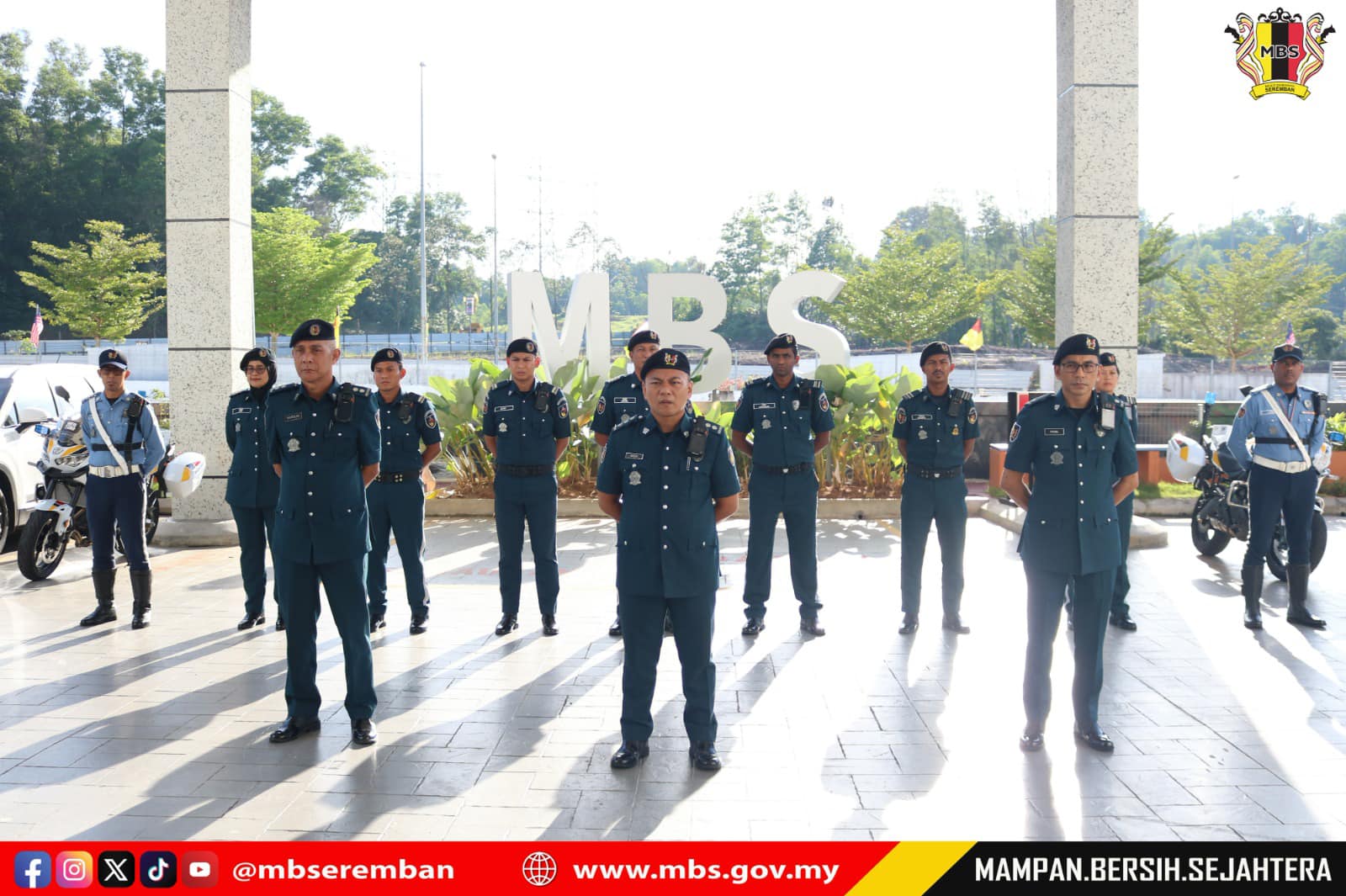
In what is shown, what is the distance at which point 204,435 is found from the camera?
1007 cm

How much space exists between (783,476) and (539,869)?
370 centimetres

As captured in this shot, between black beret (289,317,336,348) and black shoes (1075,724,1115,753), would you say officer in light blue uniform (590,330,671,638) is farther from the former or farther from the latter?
black shoes (1075,724,1115,753)

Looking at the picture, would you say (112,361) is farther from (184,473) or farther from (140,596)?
(184,473)

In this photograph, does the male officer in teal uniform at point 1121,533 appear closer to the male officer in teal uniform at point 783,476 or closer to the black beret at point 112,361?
the male officer in teal uniform at point 783,476

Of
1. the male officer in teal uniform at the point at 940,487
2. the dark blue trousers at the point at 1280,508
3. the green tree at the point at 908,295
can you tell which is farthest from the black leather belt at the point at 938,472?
the green tree at the point at 908,295

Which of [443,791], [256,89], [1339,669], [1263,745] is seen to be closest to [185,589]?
[443,791]

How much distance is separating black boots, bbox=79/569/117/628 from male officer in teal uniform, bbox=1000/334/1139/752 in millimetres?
5843

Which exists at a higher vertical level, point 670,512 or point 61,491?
point 670,512

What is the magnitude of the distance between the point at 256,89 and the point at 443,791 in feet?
239

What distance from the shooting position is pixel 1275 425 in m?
6.82

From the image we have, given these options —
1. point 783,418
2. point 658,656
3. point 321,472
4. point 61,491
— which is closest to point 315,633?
point 321,472

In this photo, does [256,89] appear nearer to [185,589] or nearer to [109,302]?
[109,302]

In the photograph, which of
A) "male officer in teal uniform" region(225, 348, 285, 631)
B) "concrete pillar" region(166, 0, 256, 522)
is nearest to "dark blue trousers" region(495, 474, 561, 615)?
"male officer in teal uniform" region(225, 348, 285, 631)

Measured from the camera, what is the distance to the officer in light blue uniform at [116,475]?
22.7ft
